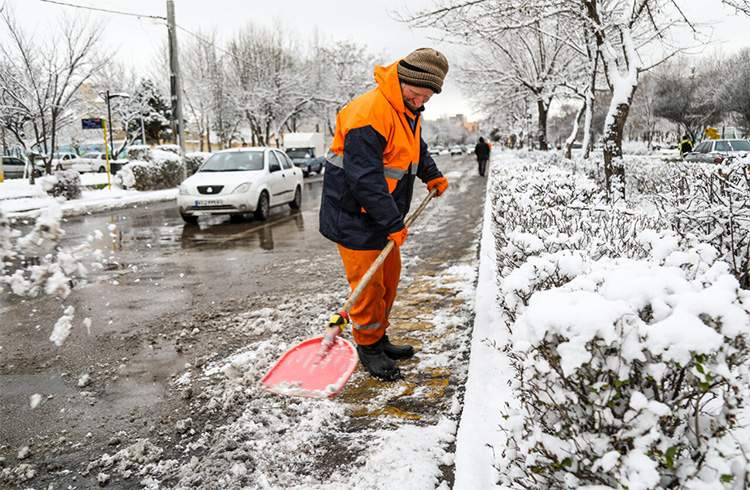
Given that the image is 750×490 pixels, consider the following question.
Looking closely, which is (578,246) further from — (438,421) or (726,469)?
(726,469)

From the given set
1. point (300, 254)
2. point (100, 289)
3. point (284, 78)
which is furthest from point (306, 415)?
point (284, 78)

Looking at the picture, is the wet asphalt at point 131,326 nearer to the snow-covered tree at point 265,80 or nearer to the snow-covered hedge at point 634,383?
the snow-covered hedge at point 634,383

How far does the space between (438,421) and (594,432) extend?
1470 mm

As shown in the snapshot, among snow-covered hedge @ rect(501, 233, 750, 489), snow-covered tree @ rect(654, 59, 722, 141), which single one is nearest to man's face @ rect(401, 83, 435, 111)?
snow-covered hedge @ rect(501, 233, 750, 489)

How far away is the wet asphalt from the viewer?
2.96m

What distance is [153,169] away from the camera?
1969 cm

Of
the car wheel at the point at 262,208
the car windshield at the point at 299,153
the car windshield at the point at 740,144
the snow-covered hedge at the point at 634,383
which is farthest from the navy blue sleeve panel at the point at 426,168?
the car windshield at the point at 299,153

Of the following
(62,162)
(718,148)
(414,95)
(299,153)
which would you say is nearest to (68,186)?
(414,95)

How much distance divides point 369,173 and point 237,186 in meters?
8.30

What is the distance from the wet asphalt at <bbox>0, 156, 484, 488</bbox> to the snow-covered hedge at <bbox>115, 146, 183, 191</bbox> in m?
9.82

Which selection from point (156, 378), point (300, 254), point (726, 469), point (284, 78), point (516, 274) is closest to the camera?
point (726, 469)

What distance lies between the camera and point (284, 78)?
43.7 m

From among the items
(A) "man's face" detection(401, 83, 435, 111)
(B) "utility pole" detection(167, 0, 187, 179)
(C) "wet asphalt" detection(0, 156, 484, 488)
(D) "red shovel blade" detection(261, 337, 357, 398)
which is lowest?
(C) "wet asphalt" detection(0, 156, 484, 488)

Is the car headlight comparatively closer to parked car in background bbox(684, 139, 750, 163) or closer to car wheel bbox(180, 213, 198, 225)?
car wheel bbox(180, 213, 198, 225)
